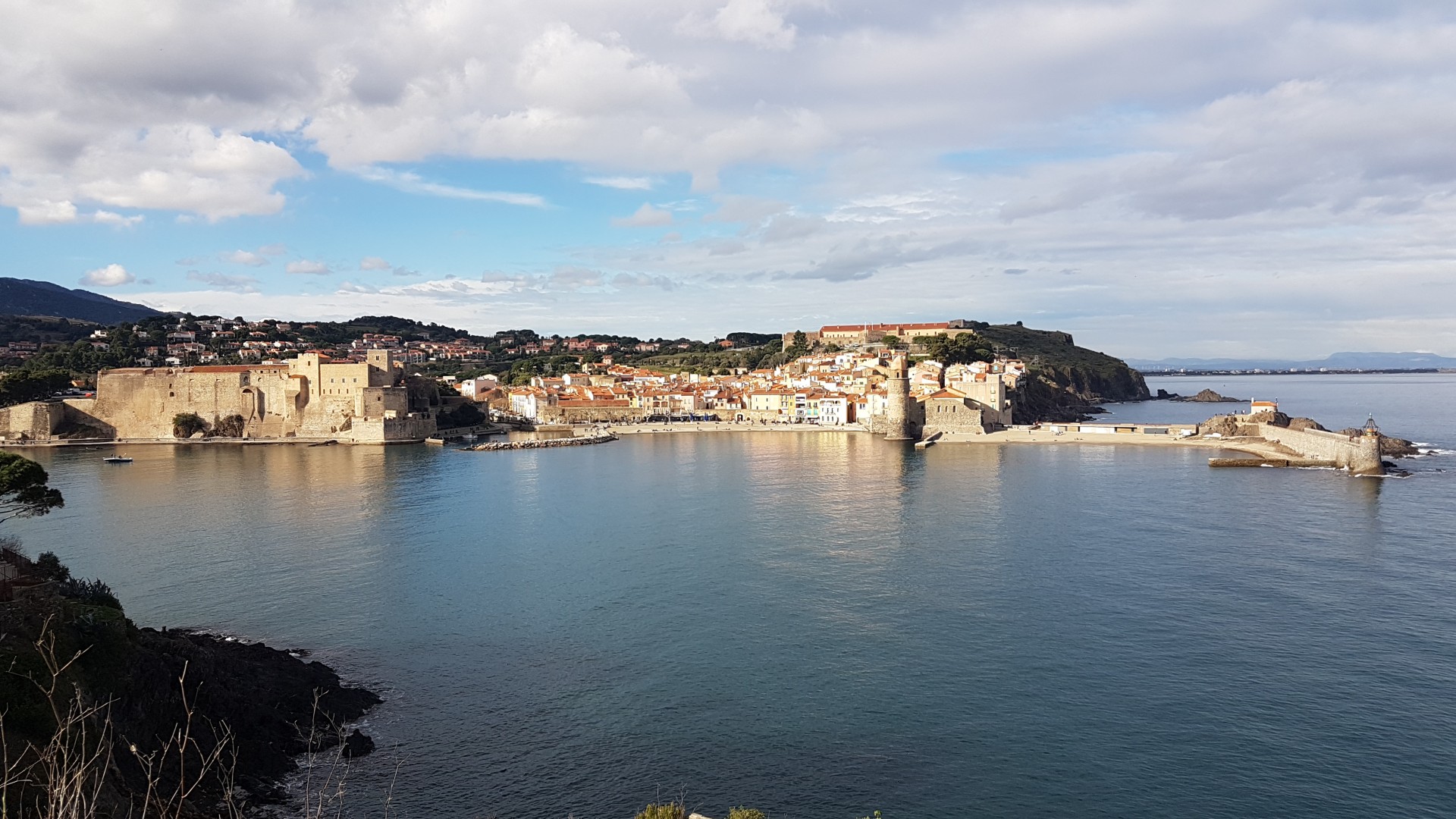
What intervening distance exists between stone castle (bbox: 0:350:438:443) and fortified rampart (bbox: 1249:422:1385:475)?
38.8m

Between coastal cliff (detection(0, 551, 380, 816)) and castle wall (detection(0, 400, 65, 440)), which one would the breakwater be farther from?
coastal cliff (detection(0, 551, 380, 816))

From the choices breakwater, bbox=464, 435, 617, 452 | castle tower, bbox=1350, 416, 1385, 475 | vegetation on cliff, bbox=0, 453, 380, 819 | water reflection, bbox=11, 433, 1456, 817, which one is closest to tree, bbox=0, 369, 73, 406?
breakwater, bbox=464, 435, 617, 452

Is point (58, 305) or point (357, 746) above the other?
point (58, 305)

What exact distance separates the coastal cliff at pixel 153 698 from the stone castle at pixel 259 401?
110 ft

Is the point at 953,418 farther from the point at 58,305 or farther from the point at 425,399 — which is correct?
the point at 58,305

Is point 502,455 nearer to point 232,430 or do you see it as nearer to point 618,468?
point 618,468

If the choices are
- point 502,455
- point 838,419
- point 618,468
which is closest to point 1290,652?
point 618,468

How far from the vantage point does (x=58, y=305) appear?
118 m

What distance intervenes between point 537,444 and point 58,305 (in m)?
114

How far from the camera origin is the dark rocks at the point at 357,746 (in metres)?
9.33

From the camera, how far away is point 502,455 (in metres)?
38.2

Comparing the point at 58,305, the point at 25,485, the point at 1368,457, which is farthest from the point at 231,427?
the point at 58,305

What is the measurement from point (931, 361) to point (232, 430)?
136 feet

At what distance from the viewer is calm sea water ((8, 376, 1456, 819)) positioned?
8703mm
